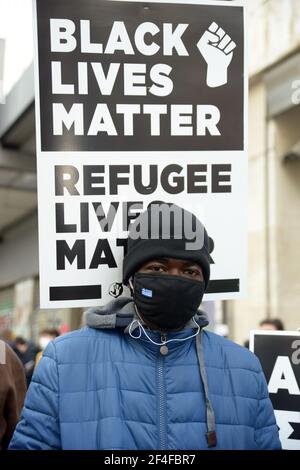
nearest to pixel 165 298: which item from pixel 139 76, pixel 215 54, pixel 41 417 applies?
pixel 41 417

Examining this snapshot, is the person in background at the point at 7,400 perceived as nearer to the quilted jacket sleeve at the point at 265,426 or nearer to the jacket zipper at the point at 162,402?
the jacket zipper at the point at 162,402

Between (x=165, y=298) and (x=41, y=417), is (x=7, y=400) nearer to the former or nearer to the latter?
(x=41, y=417)

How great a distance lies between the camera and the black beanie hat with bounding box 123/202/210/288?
1.54 meters

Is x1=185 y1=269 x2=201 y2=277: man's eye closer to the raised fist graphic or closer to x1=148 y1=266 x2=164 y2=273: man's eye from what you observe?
x1=148 y1=266 x2=164 y2=273: man's eye

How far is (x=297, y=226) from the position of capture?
6.50 metres

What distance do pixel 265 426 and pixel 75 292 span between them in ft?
2.27

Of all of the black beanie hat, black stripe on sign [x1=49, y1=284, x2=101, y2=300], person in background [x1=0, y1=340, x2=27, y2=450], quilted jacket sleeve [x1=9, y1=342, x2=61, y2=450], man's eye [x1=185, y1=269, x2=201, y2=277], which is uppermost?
the black beanie hat

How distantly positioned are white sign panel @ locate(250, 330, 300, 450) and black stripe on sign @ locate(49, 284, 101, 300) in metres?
0.79

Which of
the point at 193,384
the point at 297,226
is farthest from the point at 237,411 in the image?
the point at 297,226

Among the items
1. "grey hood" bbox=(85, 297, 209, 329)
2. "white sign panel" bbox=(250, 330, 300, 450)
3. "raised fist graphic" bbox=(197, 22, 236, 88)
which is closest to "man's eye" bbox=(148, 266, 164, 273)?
"grey hood" bbox=(85, 297, 209, 329)

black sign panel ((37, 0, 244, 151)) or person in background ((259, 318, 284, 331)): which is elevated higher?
black sign panel ((37, 0, 244, 151))

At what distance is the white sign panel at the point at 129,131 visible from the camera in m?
1.83

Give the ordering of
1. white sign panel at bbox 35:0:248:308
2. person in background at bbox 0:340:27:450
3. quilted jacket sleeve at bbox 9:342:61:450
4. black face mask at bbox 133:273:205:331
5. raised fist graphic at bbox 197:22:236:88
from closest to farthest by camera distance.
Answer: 1. quilted jacket sleeve at bbox 9:342:61:450
2. black face mask at bbox 133:273:205:331
3. white sign panel at bbox 35:0:248:308
4. raised fist graphic at bbox 197:22:236:88
5. person in background at bbox 0:340:27:450
